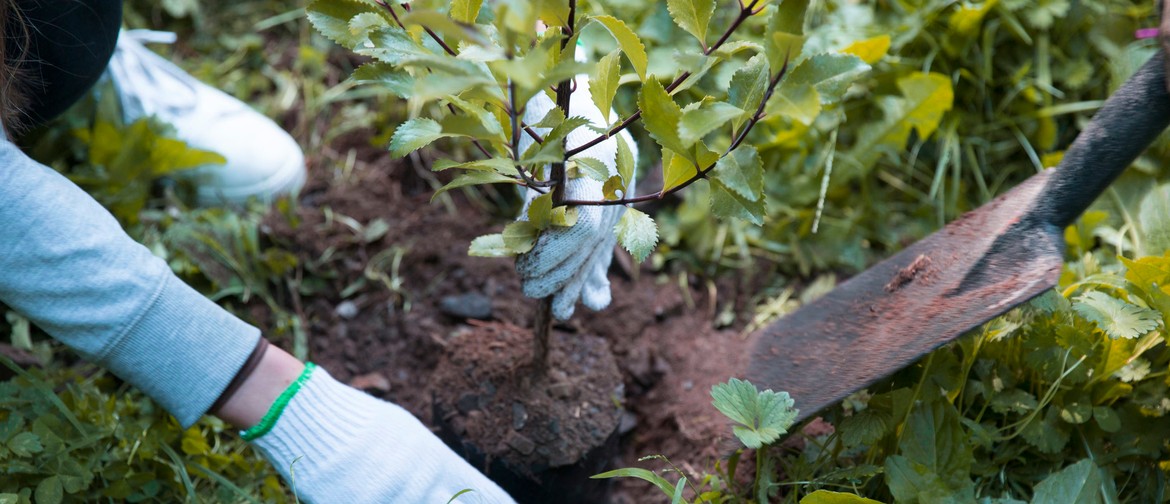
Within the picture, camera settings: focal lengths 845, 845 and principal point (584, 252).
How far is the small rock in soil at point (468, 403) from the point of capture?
1.50 metres

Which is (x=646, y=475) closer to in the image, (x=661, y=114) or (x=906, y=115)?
(x=661, y=114)

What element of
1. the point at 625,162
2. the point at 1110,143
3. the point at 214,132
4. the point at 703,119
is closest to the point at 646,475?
the point at 625,162

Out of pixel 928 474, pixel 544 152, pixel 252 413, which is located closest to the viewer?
pixel 544 152

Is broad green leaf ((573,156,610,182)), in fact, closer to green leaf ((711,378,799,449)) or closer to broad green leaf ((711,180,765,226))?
broad green leaf ((711,180,765,226))

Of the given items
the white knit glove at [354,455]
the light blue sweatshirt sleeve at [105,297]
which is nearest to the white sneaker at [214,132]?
the light blue sweatshirt sleeve at [105,297]

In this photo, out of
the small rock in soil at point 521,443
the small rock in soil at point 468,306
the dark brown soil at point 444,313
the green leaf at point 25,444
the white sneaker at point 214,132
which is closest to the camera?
the green leaf at point 25,444

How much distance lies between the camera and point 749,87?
1068 mm

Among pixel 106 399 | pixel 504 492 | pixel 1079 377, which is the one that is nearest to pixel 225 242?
pixel 106 399

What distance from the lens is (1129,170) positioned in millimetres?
1899

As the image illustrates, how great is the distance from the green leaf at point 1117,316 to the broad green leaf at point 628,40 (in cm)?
77

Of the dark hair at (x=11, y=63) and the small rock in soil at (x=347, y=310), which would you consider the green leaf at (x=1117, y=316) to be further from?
the dark hair at (x=11, y=63)

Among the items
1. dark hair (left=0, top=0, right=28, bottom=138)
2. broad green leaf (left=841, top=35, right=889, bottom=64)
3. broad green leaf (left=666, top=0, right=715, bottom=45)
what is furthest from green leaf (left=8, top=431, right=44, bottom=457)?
broad green leaf (left=841, top=35, right=889, bottom=64)

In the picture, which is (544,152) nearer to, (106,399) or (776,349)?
(776,349)

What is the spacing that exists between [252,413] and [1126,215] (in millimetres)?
1815
